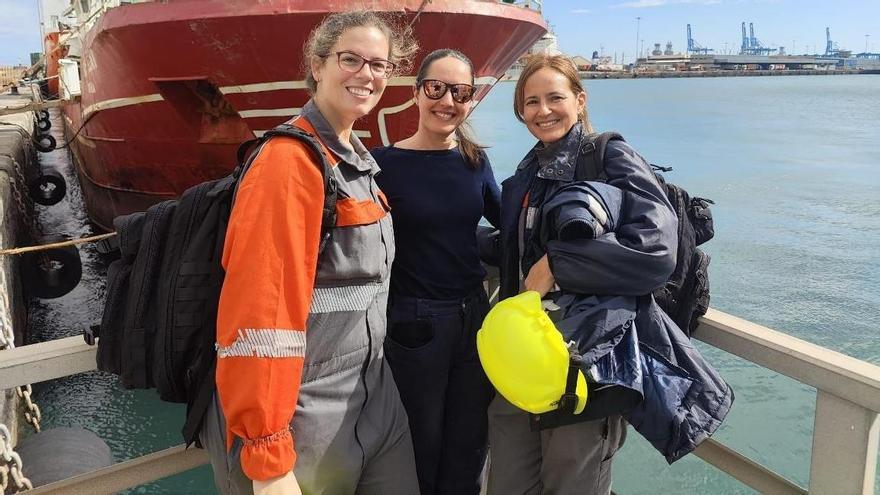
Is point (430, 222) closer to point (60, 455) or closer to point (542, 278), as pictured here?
point (542, 278)

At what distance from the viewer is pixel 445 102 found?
2.19 m

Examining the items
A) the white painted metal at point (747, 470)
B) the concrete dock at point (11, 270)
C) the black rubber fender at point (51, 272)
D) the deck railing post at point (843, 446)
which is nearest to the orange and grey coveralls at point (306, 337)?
the white painted metal at point (747, 470)

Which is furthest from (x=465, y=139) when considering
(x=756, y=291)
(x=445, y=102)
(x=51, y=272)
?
(x=756, y=291)

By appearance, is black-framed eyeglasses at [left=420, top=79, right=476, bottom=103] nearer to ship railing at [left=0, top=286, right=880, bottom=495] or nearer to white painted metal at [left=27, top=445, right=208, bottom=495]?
ship railing at [left=0, top=286, right=880, bottom=495]

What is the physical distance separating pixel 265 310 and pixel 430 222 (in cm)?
88

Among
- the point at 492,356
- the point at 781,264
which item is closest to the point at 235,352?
the point at 492,356

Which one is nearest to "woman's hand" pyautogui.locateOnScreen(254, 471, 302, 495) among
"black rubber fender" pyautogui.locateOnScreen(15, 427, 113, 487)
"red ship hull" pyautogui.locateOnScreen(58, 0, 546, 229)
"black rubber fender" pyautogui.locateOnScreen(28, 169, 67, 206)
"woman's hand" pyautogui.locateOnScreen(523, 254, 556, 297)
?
"woman's hand" pyautogui.locateOnScreen(523, 254, 556, 297)

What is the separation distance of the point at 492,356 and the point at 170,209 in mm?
875

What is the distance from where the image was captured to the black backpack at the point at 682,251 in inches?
73.3

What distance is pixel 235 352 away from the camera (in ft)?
4.41

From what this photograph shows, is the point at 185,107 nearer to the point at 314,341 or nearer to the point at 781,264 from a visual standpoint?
the point at 314,341

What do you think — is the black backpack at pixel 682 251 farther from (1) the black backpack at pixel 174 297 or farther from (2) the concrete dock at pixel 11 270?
(2) the concrete dock at pixel 11 270

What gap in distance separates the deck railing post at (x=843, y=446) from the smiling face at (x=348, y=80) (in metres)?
1.37

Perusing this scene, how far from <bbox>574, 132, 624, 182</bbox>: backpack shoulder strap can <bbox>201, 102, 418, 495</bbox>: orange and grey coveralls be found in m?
0.57
